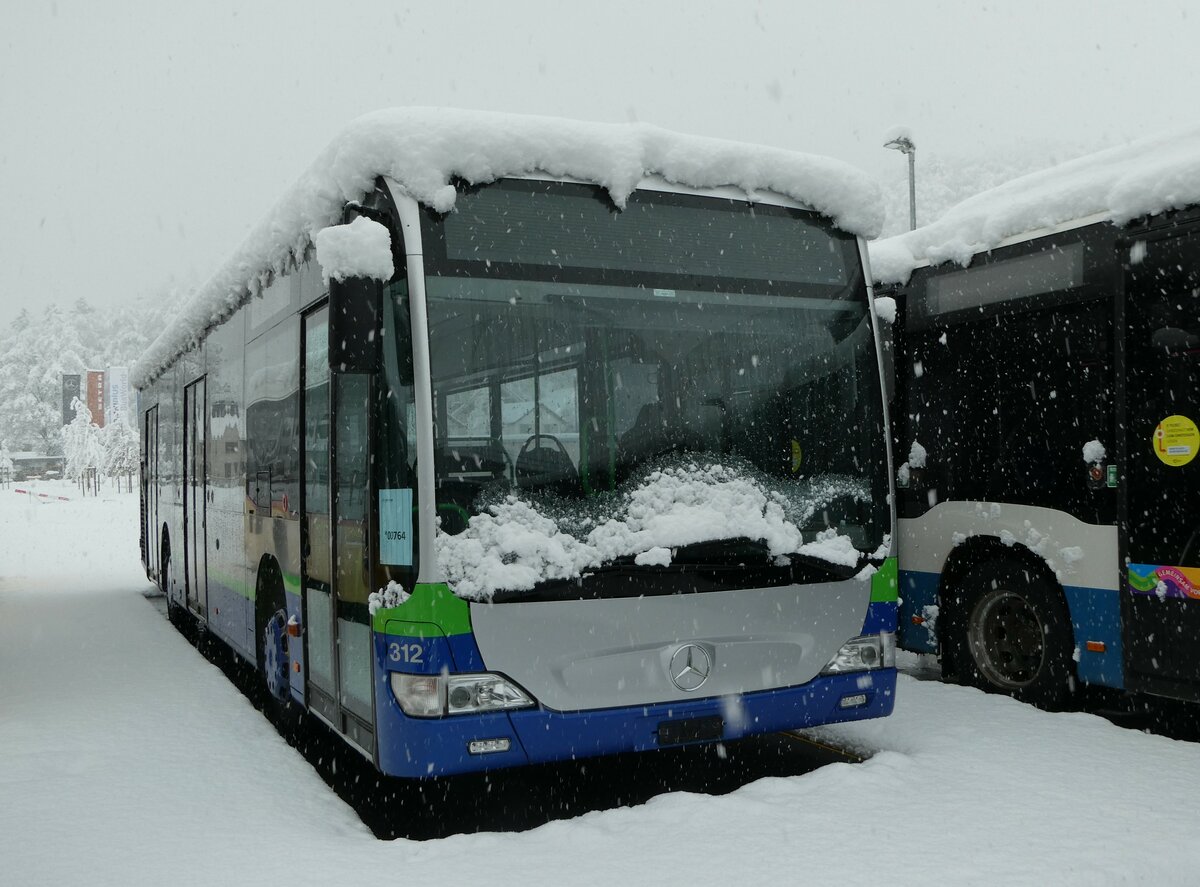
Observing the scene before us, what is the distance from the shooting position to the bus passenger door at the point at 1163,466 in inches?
237

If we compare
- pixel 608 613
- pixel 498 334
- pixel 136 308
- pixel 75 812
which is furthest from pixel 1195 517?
pixel 136 308

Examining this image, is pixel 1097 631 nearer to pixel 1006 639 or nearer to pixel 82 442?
pixel 1006 639

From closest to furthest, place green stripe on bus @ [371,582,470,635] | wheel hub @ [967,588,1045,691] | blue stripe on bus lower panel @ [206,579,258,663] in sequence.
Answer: green stripe on bus @ [371,582,470,635]
wheel hub @ [967,588,1045,691]
blue stripe on bus lower panel @ [206,579,258,663]

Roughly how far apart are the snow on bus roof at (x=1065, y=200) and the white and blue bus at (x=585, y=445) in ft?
5.81

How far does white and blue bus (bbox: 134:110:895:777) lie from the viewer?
473cm

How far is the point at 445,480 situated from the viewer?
4699 mm

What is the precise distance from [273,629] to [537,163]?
3.47m

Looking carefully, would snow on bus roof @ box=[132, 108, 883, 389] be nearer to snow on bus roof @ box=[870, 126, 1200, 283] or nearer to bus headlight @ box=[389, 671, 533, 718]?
snow on bus roof @ box=[870, 126, 1200, 283]

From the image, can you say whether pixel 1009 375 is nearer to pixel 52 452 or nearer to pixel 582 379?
pixel 582 379

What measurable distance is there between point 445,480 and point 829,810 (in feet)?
6.75

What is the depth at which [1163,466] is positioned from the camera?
618 cm

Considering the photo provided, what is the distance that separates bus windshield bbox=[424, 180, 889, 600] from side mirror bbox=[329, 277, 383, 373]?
0.25m

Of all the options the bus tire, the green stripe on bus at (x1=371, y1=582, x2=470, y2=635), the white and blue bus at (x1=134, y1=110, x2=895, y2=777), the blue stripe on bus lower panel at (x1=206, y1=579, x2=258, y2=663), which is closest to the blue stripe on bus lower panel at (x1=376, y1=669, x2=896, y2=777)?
the white and blue bus at (x1=134, y1=110, x2=895, y2=777)

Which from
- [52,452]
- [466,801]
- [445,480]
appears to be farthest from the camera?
[52,452]
